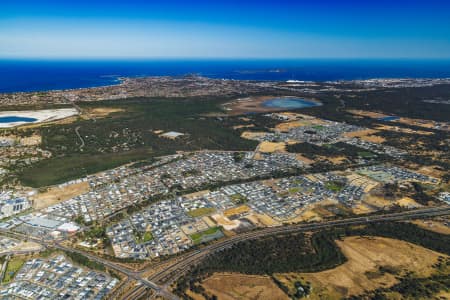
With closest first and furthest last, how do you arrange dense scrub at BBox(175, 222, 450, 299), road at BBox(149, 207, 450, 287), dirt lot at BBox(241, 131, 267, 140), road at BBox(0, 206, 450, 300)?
1. road at BBox(0, 206, 450, 300)
2. dense scrub at BBox(175, 222, 450, 299)
3. road at BBox(149, 207, 450, 287)
4. dirt lot at BBox(241, 131, 267, 140)

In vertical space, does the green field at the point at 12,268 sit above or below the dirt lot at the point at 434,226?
below

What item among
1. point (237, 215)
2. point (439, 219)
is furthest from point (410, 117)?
point (237, 215)

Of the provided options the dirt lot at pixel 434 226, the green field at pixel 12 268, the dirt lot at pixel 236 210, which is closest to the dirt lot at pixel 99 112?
the dirt lot at pixel 236 210

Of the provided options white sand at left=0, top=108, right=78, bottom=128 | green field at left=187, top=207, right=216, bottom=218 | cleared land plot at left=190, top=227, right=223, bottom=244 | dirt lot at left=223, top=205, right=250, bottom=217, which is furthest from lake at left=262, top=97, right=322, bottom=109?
cleared land plot at left=190, top=227, right=223, bottom=244

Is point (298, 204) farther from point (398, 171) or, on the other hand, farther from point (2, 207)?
point (2, 207)

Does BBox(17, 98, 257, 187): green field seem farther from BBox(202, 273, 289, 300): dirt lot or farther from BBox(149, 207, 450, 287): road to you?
BBox(202, 273, 289, 300): dirt lot

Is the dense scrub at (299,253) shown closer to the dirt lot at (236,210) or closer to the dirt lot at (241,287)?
the dirt lot at (241,287)

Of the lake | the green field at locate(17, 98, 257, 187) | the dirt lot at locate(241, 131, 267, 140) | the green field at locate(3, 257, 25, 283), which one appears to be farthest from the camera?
the lake
